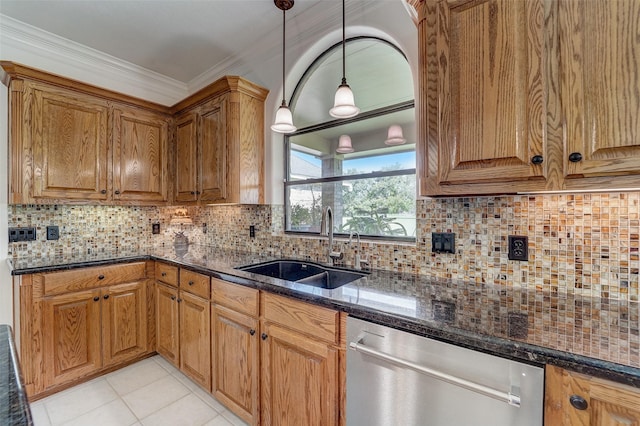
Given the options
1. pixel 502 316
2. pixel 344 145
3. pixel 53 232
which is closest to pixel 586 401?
pixel 502 316

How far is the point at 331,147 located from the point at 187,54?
161 cm

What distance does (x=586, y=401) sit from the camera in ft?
2.50

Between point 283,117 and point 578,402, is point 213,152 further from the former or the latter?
point 578,402

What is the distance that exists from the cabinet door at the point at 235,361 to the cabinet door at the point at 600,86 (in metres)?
1.59

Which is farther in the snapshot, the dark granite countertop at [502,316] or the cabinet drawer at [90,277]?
the cabinet drawer at [90,277]

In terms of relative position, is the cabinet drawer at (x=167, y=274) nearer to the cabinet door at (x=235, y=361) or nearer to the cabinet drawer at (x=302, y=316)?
the cabinet door at (x=235, y=361)

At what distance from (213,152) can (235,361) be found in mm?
1574

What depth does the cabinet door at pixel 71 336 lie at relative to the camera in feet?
6.54

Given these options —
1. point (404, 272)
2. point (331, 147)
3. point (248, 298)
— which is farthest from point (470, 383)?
point (331, 147)

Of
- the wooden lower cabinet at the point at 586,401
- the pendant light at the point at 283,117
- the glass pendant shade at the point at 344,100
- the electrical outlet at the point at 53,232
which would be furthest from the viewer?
the electrical outlet at the point at 53,232

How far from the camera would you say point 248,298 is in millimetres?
1606

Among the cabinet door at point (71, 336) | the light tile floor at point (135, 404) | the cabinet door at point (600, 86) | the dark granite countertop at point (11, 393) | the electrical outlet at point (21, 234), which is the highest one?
the cabinet door at point (600, 86)

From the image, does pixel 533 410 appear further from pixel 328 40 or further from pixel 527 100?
pixel 328 40

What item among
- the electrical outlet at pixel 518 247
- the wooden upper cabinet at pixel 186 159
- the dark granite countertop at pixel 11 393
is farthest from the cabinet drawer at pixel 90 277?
the electrical outlet at pixel 518 247
